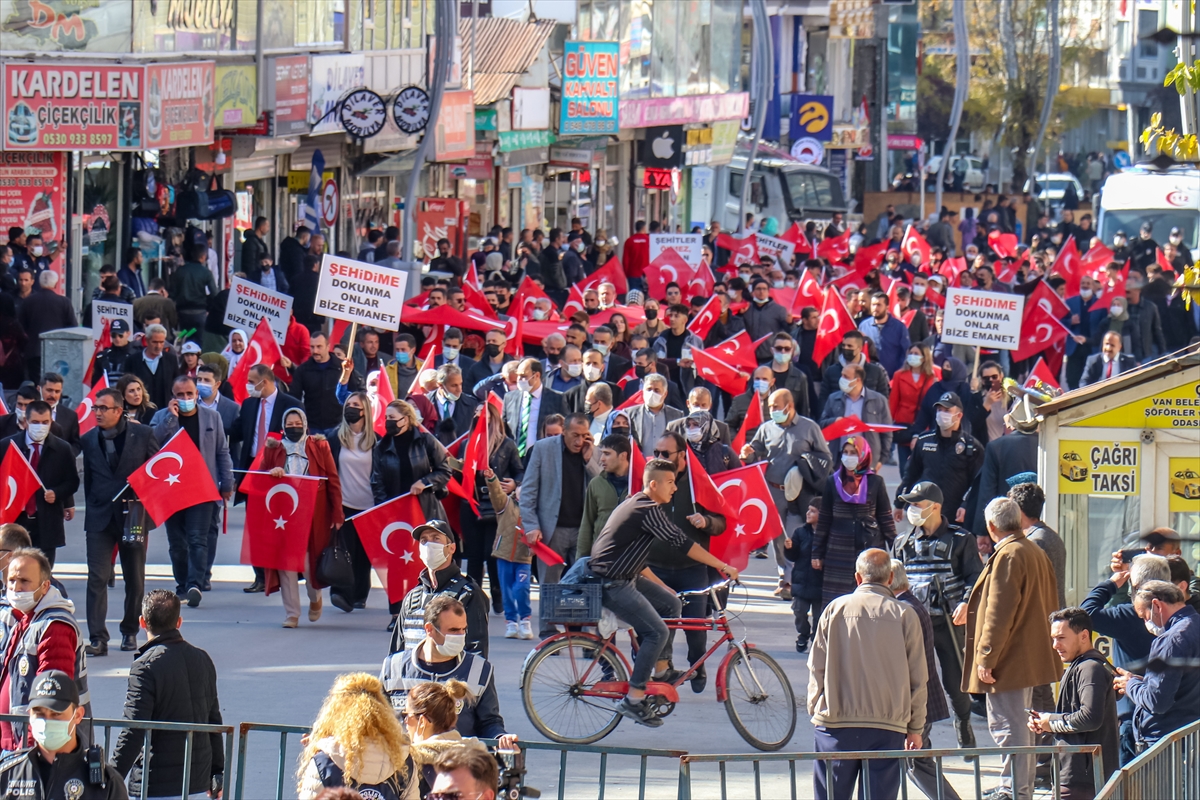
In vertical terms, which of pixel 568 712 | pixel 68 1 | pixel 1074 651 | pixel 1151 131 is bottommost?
pixel 568 712

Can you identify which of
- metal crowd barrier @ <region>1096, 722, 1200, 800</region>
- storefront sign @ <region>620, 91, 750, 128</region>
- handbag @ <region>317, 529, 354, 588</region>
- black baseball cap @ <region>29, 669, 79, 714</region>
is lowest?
handbag @ <region>317, 529, 354, 588</region>

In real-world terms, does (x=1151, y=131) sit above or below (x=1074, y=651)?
above

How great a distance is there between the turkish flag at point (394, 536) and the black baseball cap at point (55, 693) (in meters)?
5.80

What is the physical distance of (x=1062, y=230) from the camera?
4175cm

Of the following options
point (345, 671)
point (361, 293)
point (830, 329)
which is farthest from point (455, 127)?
point (345, 671)

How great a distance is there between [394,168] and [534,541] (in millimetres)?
20470

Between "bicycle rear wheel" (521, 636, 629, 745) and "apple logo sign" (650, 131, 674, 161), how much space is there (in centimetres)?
3183

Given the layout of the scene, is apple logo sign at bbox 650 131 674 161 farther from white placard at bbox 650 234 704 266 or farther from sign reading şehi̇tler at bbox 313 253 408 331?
sign reading şehi̇tler at bbox 313 253 408 331

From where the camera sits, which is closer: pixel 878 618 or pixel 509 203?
pixel 878 618

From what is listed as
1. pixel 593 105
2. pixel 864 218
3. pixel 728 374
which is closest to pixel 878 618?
pixel 728 374

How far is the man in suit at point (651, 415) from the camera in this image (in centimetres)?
1370

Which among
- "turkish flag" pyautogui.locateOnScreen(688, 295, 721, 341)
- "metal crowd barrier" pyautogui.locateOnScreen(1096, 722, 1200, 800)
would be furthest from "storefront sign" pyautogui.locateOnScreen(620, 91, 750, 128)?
"metal crowd barrier" pyautogui.locateOnScreen(1096, 722, 1200, 800)

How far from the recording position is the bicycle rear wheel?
33.1 ft

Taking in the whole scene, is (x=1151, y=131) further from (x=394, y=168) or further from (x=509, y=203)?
(x=509, y=203)
